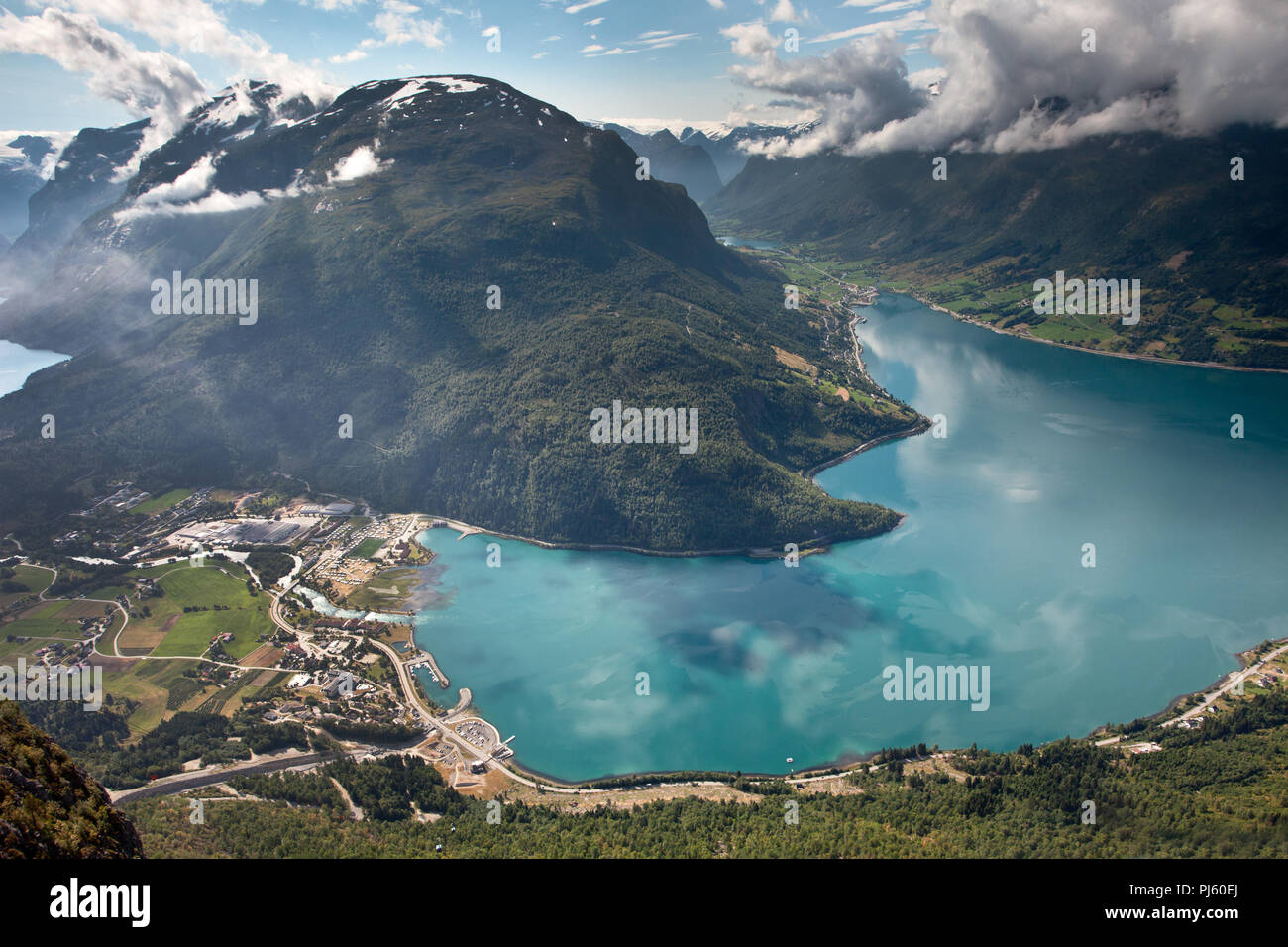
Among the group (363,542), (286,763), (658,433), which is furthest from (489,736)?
(658,433)

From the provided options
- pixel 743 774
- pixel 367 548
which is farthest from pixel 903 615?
pixel 367 548

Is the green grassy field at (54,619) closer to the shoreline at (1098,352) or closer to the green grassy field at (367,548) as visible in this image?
the green grassy field at (367,548)

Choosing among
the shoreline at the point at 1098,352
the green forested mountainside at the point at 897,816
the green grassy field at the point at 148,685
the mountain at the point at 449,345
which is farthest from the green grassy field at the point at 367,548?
the shoreline at the point at 1098,352

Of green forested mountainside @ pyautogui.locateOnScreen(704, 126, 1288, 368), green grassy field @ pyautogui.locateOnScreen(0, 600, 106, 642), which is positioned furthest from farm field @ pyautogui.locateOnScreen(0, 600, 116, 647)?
green forested mountainside @ pyautogui.locateOnScreen(704, 126, 1288, 368)

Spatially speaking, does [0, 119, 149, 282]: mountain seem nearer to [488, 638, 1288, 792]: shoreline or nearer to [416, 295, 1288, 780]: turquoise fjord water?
[416, 295, 1288, 780]: turquoise fjord water

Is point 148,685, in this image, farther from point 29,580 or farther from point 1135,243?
point 1135,243
